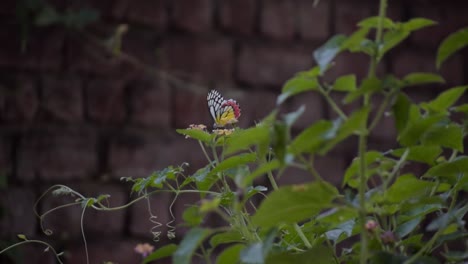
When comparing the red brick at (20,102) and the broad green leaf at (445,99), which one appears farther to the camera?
the red brick at (20,102)

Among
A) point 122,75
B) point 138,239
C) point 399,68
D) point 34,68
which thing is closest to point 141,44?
point 122,75

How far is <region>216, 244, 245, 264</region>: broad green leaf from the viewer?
35 centimetres

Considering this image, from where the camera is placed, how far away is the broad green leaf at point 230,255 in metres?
0.35

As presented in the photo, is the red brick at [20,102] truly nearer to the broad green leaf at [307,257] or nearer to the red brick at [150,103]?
the red brick at [150,103]

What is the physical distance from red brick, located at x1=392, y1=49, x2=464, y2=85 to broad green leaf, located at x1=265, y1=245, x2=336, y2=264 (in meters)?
0.88

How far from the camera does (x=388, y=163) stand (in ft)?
1.23

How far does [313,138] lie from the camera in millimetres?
322

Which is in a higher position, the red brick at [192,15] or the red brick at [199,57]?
the red brick at [192,15]

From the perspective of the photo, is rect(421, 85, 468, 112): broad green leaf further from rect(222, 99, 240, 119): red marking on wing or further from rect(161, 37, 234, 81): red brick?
rect(161, 37, 234, 81): red brick

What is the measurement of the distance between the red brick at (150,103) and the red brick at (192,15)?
0.10m

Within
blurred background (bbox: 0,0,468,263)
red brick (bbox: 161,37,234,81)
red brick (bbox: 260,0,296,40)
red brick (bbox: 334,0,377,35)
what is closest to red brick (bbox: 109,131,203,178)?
blurred background (bbox: 0,0,468,263)

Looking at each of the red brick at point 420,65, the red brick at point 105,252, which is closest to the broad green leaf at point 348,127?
the red brick at point 105,252

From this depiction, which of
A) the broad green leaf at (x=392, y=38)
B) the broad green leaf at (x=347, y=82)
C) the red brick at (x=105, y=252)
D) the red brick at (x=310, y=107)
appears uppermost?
the broad green leaf at (x=392, y=38)

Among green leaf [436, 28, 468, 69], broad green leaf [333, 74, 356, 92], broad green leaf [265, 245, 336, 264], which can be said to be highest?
green leaf [436, 28, 468, 69]
